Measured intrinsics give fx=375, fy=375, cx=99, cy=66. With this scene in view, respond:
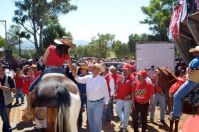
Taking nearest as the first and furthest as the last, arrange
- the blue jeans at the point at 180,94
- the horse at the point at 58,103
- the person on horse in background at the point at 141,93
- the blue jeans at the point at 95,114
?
the horse at the point at 58,103 < the blue jeans at the point at 180,94 < the blue jeans at the point at 95,114 < the person on horse in background at the point at 141,93

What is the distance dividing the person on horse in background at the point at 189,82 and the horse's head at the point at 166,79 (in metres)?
2.81

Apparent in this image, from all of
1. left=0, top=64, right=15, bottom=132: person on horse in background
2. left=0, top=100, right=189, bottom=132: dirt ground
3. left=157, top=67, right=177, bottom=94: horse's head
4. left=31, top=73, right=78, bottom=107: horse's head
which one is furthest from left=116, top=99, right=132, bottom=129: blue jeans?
left=31, top=73, right=78, bottom=107: horse's head

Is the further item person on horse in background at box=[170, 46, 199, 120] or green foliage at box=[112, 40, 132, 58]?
green foliage at box=[112, 40, 132, 58]

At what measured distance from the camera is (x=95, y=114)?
8.49 meters

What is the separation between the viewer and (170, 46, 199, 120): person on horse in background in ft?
25.7

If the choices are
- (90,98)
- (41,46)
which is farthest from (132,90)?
(41,46)

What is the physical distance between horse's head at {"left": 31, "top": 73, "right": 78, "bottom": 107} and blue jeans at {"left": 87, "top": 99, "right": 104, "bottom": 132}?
195 cm

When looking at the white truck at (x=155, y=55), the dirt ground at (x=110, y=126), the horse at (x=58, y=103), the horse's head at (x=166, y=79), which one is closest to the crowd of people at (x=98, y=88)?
the dirt ground at (x=110, y=126)

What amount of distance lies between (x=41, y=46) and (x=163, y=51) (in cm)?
2670

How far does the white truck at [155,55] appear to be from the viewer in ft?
59.9

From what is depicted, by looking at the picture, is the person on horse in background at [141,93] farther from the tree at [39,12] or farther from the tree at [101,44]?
the tree at [101,44]

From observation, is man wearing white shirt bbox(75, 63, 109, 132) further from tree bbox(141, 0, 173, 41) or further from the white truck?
tree bbox(141, 0, 173, 41)

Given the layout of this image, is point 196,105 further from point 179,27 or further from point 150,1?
point 150,1

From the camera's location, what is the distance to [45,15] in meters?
42.9
